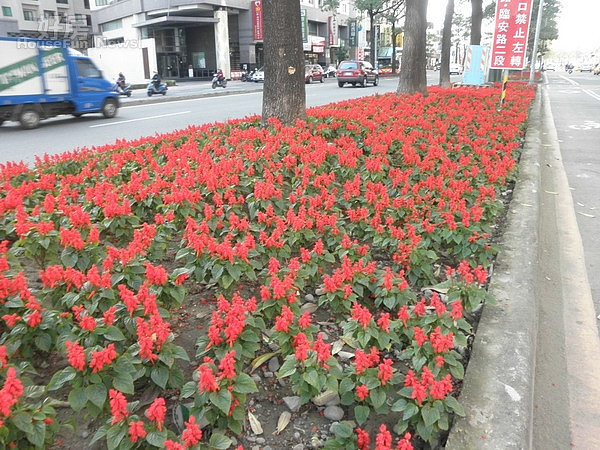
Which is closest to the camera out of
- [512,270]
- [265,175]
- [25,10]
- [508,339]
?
[508,339]

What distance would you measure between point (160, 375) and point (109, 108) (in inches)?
587

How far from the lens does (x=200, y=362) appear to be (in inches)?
92.0

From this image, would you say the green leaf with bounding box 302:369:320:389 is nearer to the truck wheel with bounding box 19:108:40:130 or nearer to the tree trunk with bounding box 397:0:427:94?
the tree trunk with bounding box 397:0:427:94

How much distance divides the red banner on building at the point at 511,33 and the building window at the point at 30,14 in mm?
48188

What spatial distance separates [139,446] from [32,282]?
6.12 feet

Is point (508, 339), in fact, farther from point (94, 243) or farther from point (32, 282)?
point (32, 282)

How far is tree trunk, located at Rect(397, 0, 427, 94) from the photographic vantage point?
43.6 ft

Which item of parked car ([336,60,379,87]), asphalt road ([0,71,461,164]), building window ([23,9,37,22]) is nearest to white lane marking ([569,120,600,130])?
asphalt road ([0,71,461,164])

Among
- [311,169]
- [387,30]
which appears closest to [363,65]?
[311,169]

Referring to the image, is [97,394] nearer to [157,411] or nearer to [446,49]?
[157,411]

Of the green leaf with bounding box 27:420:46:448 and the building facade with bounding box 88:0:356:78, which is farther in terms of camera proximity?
the building facade with bounding box 88:0:356:78

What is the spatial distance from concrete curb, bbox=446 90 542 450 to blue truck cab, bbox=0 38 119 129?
12.9 m

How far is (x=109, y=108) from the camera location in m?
15.1

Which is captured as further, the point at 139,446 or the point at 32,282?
the point at 32,282
